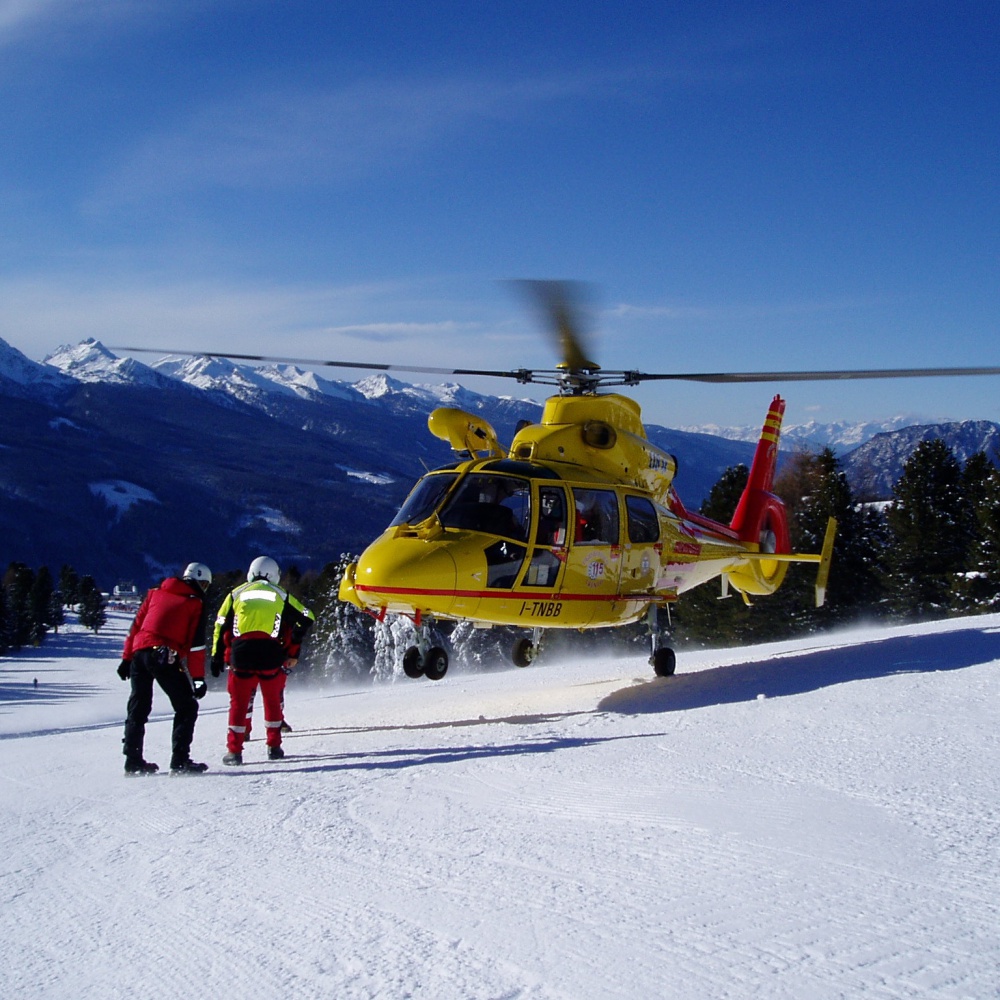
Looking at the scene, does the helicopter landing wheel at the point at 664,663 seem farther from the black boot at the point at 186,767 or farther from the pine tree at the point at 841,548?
the pine tree at the point at 841,548

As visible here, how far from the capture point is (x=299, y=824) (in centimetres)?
590

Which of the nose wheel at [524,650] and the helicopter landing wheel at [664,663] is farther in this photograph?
the nose wheel at [524,650]

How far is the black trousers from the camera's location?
27.3 ft

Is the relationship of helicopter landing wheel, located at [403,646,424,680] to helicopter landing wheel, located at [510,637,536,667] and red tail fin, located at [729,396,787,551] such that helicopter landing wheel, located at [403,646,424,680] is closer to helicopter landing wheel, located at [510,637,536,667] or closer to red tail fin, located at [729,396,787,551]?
helicopter landing wheel, located at [510,637,536,667]

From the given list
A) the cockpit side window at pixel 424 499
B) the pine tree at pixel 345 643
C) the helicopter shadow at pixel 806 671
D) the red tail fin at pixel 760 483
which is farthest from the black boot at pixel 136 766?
the pine tree at pixel 345 643

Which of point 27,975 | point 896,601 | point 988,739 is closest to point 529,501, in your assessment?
point 988,739

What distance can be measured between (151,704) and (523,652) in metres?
6.69

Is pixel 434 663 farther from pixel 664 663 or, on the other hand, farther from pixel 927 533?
pixel 927 533

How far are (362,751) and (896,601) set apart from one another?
41.9m

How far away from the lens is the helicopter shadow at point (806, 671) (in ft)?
33.3

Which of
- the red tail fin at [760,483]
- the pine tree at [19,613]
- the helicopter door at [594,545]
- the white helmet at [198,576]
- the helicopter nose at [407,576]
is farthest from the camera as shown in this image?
the pine tree at [19,613]

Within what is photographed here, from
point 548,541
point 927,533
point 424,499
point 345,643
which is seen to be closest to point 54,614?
point 345,643

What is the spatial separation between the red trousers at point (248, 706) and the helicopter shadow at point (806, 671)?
3746 mm

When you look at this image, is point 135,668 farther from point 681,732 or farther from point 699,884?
point 699,884
